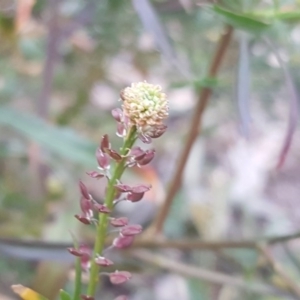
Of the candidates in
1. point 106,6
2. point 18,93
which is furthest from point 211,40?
point 18,93

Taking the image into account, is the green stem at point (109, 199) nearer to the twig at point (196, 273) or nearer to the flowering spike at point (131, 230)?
the flowering spike at point (131, 230)

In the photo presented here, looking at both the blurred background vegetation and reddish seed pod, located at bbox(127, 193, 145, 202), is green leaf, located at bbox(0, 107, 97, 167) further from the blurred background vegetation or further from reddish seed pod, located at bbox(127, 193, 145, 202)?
reddish seed pod, located at bbox(127, 193, 145, 202)

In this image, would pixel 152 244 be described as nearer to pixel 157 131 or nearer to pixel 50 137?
pixel 50 137

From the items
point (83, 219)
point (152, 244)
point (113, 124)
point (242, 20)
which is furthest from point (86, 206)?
point (113, 124)

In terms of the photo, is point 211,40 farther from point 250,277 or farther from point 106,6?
point 250,277

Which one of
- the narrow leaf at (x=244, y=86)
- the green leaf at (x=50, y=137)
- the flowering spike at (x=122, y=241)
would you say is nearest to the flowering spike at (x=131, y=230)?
the flowering spike at (x=122, y=241)

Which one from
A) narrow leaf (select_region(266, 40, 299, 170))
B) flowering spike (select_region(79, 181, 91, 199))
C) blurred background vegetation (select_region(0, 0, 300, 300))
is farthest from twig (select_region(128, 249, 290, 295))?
flowering spike (select_region(79, 181, 91, 199))
